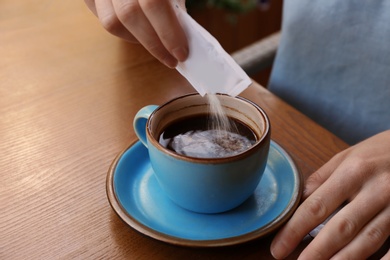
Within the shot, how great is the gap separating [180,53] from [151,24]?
0.21 feet

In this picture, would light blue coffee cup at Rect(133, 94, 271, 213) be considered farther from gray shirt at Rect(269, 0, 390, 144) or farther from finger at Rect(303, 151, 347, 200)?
gray shirt at Rect(269, 0, 390, 144)

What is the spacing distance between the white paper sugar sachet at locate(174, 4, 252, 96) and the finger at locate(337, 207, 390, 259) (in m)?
0.24

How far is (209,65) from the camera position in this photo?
56 centimetres

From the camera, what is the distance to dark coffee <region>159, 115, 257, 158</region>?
616 millimetres

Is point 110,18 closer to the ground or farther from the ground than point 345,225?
farther from the ground

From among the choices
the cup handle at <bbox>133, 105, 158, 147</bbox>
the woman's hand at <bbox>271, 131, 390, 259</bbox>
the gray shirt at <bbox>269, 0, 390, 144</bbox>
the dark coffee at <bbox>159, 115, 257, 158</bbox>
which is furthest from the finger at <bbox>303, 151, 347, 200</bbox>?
the gray shirt at <bbox>269, 0, 390, 144</bbox>

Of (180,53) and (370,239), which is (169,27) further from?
(370,239)

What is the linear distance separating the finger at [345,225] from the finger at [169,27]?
28cm

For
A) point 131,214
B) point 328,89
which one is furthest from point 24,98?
point 328,89

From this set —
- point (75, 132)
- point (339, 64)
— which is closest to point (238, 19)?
point (339, 64)

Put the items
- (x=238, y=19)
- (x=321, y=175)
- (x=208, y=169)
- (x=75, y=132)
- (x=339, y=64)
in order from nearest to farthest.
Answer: (x=208, y=169)
(x=321, y=175)
(x=75, y=132)
(x=339, y=64)
(x=238, y=19)

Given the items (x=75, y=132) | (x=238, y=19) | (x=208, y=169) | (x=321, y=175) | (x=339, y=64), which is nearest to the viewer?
(x=208, y=169)

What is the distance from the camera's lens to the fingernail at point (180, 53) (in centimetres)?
56

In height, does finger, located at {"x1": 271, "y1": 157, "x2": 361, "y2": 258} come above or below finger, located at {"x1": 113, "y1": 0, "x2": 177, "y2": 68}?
below
